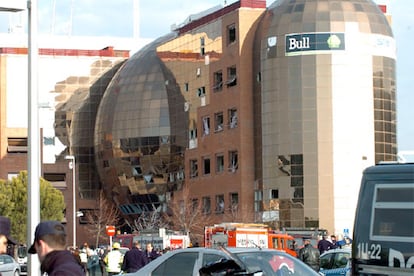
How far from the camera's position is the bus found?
11828mm

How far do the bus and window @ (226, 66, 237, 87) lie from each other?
247ft

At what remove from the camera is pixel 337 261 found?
28844mm

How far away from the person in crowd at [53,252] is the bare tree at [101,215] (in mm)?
98094

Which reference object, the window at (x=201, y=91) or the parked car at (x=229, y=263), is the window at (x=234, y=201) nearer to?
the window at (x=201, y=91)

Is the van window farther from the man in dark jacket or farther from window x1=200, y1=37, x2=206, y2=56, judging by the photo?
window x1=200, y1=37, x2=206, y2=56

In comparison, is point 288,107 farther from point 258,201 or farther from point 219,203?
point 219,203

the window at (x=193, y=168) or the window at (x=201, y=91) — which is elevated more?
the window at (x=201, y=91)

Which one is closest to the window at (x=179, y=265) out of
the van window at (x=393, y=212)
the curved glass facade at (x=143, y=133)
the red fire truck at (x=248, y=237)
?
the van window at (x=393, y=212)

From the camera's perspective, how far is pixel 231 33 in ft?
291

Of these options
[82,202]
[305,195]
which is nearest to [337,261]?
[305,195]

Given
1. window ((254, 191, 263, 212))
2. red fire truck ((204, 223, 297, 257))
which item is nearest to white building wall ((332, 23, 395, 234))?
window ((254, 191, 263, 212))

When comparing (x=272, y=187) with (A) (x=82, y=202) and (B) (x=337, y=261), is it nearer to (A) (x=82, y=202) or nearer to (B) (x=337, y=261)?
(A) (x=82, y=202)

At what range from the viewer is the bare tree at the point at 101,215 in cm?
10769

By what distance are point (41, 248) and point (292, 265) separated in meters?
9.54
